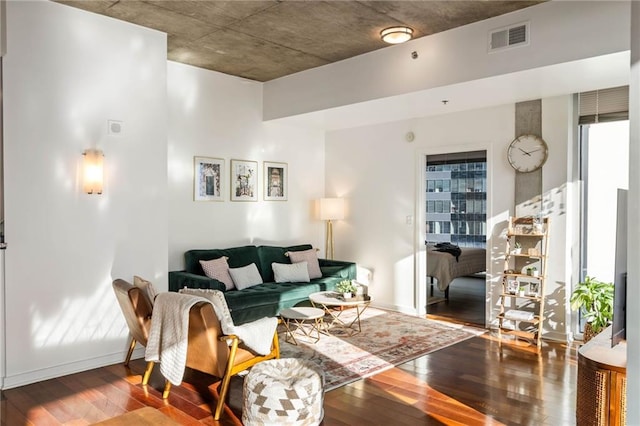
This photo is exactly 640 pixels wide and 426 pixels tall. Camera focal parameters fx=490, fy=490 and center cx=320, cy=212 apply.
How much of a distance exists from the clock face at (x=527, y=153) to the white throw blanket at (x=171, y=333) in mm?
3962

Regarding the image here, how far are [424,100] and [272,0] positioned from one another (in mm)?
2192

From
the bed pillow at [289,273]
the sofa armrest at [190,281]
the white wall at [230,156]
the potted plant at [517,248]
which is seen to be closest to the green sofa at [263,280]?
the sofa armrest at [190,281]

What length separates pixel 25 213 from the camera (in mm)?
3996

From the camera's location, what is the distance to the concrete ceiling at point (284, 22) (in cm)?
416

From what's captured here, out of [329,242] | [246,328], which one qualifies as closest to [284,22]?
[246,328]

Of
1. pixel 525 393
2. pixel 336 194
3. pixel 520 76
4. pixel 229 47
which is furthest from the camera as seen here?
pixel 336 194

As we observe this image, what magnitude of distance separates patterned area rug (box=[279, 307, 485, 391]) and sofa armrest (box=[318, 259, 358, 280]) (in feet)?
2.19

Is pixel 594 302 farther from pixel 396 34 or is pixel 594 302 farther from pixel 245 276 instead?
pixel 245 276

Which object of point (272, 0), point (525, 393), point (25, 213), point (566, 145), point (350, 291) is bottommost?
point (525, 393)

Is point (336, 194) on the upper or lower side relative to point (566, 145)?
lower

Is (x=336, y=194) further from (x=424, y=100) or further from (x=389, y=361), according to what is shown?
(x=389, y=361)

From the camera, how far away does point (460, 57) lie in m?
4.71

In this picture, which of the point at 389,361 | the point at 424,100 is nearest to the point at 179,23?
the point at 424,100

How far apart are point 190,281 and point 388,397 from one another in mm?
2607
